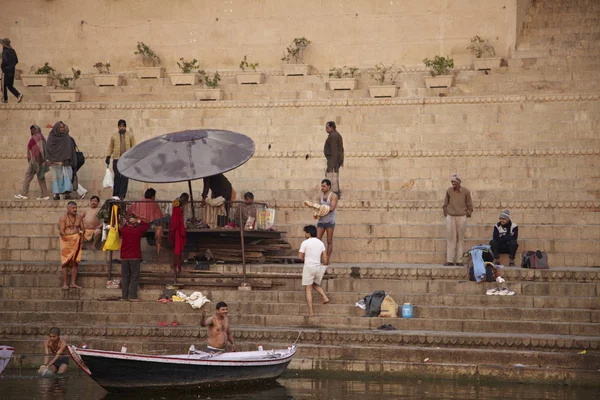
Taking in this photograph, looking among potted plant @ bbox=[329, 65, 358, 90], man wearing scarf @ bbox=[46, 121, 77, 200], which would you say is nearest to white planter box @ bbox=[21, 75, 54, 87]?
man wearing scarf @ bbox=[46, 121, 77, 200]

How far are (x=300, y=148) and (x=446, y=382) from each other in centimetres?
813

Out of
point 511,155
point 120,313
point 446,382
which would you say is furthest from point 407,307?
point 511,155

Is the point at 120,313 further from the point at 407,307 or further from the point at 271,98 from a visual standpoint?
the point at 271,98

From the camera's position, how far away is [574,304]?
16047mm

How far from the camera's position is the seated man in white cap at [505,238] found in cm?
1741

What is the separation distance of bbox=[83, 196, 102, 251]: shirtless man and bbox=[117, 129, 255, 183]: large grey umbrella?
1.23 m

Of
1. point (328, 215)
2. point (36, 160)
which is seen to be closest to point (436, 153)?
point (328, 215)

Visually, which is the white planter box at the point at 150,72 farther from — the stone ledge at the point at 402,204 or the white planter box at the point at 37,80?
the stone ledge at the point at 402,204

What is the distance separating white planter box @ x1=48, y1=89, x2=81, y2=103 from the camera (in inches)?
930

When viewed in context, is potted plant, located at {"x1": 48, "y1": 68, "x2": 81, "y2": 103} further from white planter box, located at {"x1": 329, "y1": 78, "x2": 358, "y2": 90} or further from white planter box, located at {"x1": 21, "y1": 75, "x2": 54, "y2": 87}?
white planter box, located at {"x1": 329, "y1": 78, "x2": 358, "y2": 90}

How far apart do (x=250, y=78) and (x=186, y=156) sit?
6277 mm

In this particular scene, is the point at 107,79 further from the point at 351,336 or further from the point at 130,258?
the point at 351,336

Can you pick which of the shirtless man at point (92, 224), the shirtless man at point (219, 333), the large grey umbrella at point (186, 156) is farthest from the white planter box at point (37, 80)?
the shirtless man at point (219, 333)

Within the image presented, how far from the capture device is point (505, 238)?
17.5m
